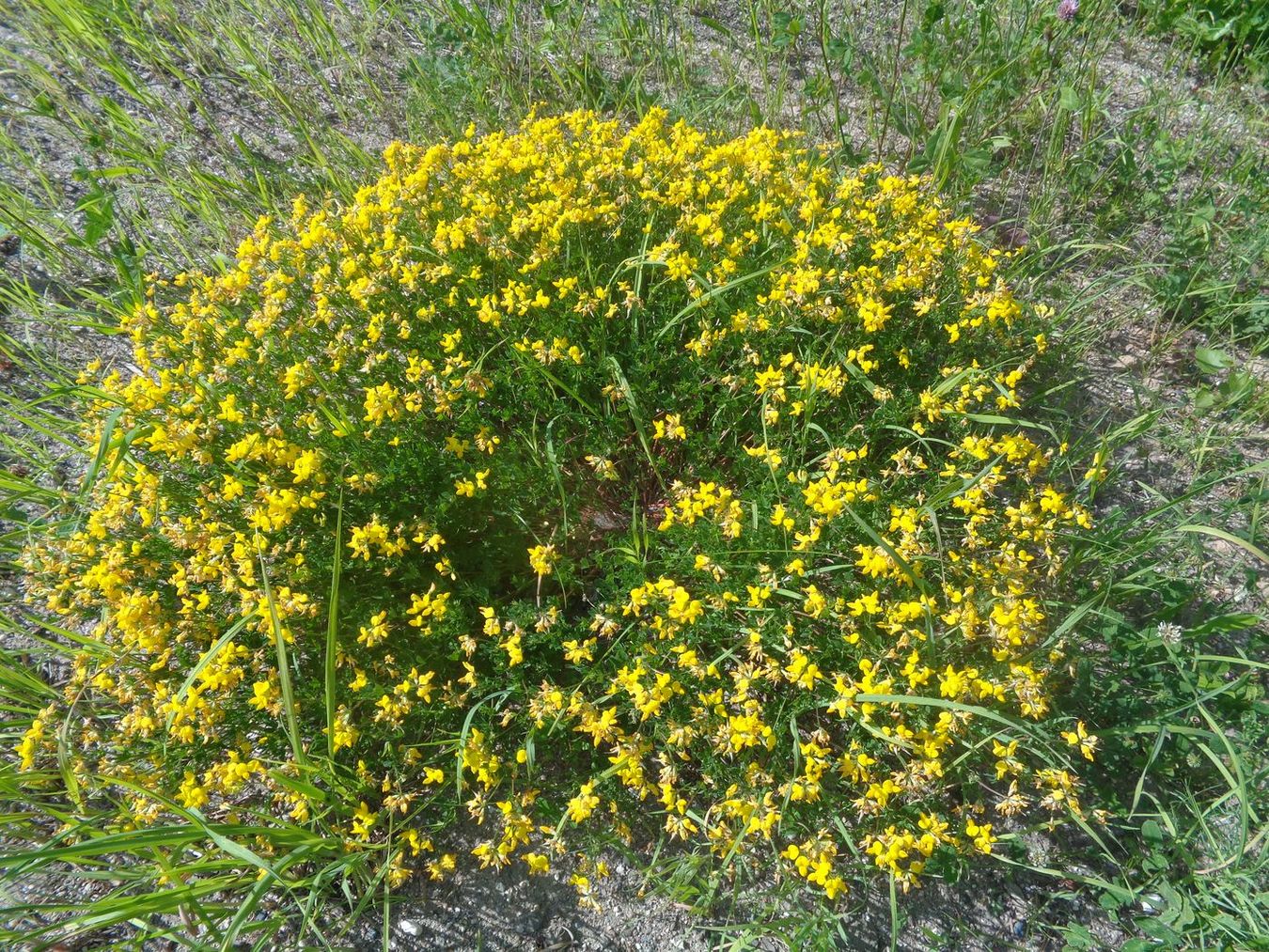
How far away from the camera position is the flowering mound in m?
2.30

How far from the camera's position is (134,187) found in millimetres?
4422

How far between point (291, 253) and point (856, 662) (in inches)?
104

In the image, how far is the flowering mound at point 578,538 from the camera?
7.54 ft

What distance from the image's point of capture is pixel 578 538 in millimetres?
3053

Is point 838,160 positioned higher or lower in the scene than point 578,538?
higher

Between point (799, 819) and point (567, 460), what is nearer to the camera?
point (799, 819)

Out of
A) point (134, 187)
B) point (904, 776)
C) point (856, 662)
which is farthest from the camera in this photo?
point (134, 187)

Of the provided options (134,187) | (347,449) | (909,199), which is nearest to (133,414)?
(347,449)

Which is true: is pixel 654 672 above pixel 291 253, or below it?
below

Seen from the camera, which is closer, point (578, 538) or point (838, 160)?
point (578, 538)

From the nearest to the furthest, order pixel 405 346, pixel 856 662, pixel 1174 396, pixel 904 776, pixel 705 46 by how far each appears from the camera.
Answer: pixel 904 776 → pixel 856 662 → pixel 405 346 → pixel 1174 396 → pixel 705 46

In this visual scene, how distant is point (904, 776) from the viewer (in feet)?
7.24

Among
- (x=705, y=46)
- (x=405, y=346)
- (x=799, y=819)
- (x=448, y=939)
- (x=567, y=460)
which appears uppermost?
(x=705, y=46)

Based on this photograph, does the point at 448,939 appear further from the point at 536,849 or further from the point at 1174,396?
the point at 1174,396
